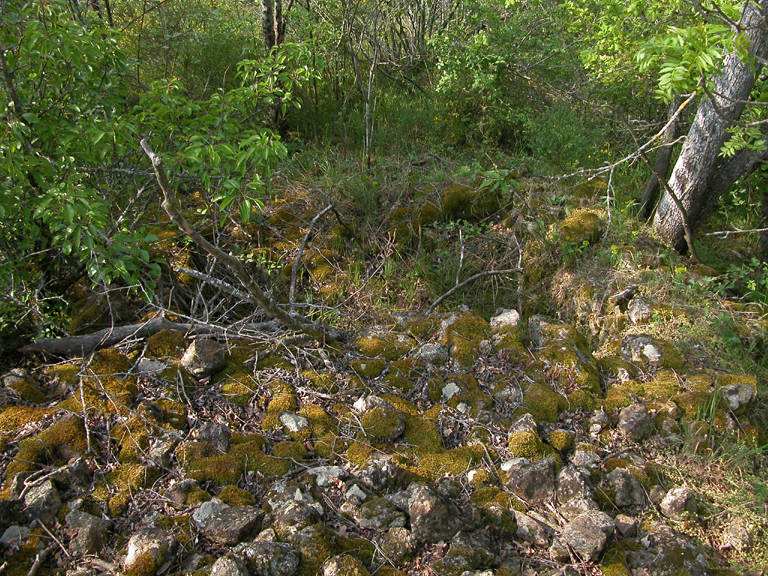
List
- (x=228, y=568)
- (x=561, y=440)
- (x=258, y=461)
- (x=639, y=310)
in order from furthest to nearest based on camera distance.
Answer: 1. (x=639, y=310)
2. (x=561, y=440)
3. (x=258, y=461)
4. (x=228, y=568)

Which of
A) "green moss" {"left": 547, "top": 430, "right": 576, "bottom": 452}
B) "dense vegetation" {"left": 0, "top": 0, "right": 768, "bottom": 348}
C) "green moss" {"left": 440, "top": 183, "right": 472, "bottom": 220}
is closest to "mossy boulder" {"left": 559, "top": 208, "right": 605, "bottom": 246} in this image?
"dense vegetation" {"left": 0, "top": 0, "right": 768, "bottom": 348}

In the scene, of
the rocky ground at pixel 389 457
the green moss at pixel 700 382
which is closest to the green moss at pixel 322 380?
the rocky ground at pixel 389 457

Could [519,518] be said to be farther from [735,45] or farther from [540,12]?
[540,12]

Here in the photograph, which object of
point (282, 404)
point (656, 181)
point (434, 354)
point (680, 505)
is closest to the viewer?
point (680, 505)

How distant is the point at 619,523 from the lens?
2.17m

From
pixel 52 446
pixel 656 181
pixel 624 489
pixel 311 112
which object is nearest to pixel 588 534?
pixel 624 489

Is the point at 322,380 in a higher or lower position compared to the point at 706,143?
lower

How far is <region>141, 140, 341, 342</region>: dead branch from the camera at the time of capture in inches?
85.0

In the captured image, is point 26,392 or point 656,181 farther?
point 656,181

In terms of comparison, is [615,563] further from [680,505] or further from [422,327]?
[422,327]

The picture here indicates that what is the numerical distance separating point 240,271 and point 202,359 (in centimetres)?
57

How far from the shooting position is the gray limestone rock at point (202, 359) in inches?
111

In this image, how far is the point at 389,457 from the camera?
2453 mm

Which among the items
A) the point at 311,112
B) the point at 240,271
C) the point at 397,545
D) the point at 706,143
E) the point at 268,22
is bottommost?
the point at 397,545
